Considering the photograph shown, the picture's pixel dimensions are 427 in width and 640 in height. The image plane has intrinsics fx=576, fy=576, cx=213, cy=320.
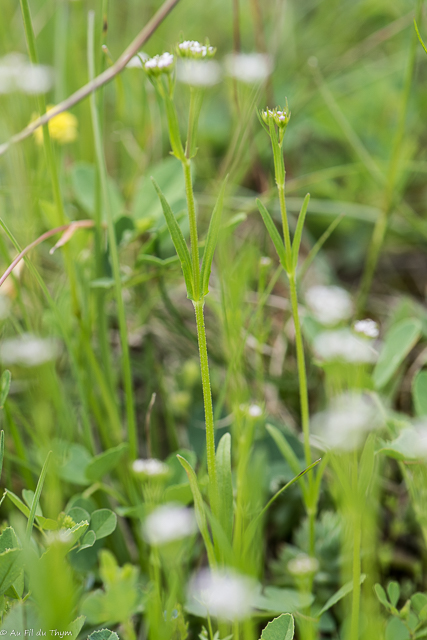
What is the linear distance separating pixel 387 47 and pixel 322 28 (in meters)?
0.23

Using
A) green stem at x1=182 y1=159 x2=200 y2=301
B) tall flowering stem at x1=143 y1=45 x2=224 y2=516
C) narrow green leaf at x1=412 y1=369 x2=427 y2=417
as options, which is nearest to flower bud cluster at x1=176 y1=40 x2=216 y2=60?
tall flowering stem at x1=143 y1=45 x2=224 y2=516

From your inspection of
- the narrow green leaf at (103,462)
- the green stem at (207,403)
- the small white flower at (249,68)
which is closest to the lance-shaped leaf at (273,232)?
the green stem at (207,403)

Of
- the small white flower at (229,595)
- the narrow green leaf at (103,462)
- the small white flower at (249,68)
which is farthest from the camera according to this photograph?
the small white flower at (249,68)

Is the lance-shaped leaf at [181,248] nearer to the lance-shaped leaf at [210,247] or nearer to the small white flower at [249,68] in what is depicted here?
the lance-shaped leaf at [210,247]

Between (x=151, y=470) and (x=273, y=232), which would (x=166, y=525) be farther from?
(x=273, y=232)

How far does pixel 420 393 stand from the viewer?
89 cm

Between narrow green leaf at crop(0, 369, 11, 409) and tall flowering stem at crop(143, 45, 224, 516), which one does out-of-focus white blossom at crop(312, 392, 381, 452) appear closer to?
tall flowering stem at crop(143, 45, 224, 516)

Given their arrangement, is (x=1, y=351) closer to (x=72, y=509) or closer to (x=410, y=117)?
(x=72, y=509)

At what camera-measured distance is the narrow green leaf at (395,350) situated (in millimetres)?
913

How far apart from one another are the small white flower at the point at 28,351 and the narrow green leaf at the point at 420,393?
1.81 feet

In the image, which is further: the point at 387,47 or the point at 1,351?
the point at 387,47

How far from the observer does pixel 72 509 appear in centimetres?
70

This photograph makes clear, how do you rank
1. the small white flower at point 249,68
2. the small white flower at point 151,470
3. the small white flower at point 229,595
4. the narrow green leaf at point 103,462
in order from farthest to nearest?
the small white flower at point 249,68 → the narrow green leaf at point 103,462 → the small white flower at point 151,470 → the small white flower at point 229,595

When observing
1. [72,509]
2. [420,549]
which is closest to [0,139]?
[72,509]
